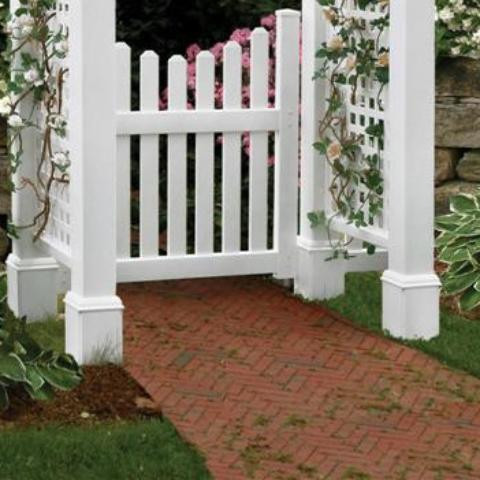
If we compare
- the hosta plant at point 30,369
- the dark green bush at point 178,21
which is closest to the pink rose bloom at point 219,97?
the dark green bush at point 178,21

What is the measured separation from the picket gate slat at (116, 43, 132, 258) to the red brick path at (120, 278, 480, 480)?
1.23 feet

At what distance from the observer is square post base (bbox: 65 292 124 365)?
7.93 m

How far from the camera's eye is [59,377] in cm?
723

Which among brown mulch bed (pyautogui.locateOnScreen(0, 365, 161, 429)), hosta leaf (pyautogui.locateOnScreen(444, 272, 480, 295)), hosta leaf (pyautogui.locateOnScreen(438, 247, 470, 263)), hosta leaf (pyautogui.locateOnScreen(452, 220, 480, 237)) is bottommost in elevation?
brown mulch bed (pyautogui.locateOnScreen(0, 365, 161, 429))

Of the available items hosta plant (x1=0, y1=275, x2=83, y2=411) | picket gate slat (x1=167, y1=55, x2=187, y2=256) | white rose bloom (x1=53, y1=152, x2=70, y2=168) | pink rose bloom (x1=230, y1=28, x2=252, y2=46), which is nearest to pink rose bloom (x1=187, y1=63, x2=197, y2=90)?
pink rose bloom (x1=230, y1=28, x2=252, y2=46)

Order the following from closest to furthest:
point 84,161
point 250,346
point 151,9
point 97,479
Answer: point 97,479 < point 84,161 < point 250,346 < point 151,9

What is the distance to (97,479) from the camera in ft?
21.2

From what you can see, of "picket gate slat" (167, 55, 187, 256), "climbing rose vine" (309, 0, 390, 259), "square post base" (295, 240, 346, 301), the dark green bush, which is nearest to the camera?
"climbing rose vine" (309, 0, 390, 259)

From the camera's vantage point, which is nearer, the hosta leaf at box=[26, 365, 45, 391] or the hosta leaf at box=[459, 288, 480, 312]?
the hosta leaf at box=[26, 365, 45, 391]

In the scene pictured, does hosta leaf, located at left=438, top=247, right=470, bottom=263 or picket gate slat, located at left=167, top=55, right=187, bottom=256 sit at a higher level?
picket gate slat, located at left=167, top=55, right=187, bottom=256

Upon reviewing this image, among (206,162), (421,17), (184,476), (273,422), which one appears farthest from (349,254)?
(184,476)

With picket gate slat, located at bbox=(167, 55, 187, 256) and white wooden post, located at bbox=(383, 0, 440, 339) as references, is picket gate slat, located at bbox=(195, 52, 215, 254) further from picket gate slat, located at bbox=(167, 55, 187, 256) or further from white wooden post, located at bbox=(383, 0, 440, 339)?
white wooden post, located at bbox=(383, 0, 440, 339)

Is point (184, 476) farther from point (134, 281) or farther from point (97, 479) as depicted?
point (134, 281)

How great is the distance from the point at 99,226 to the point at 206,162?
1378mm
